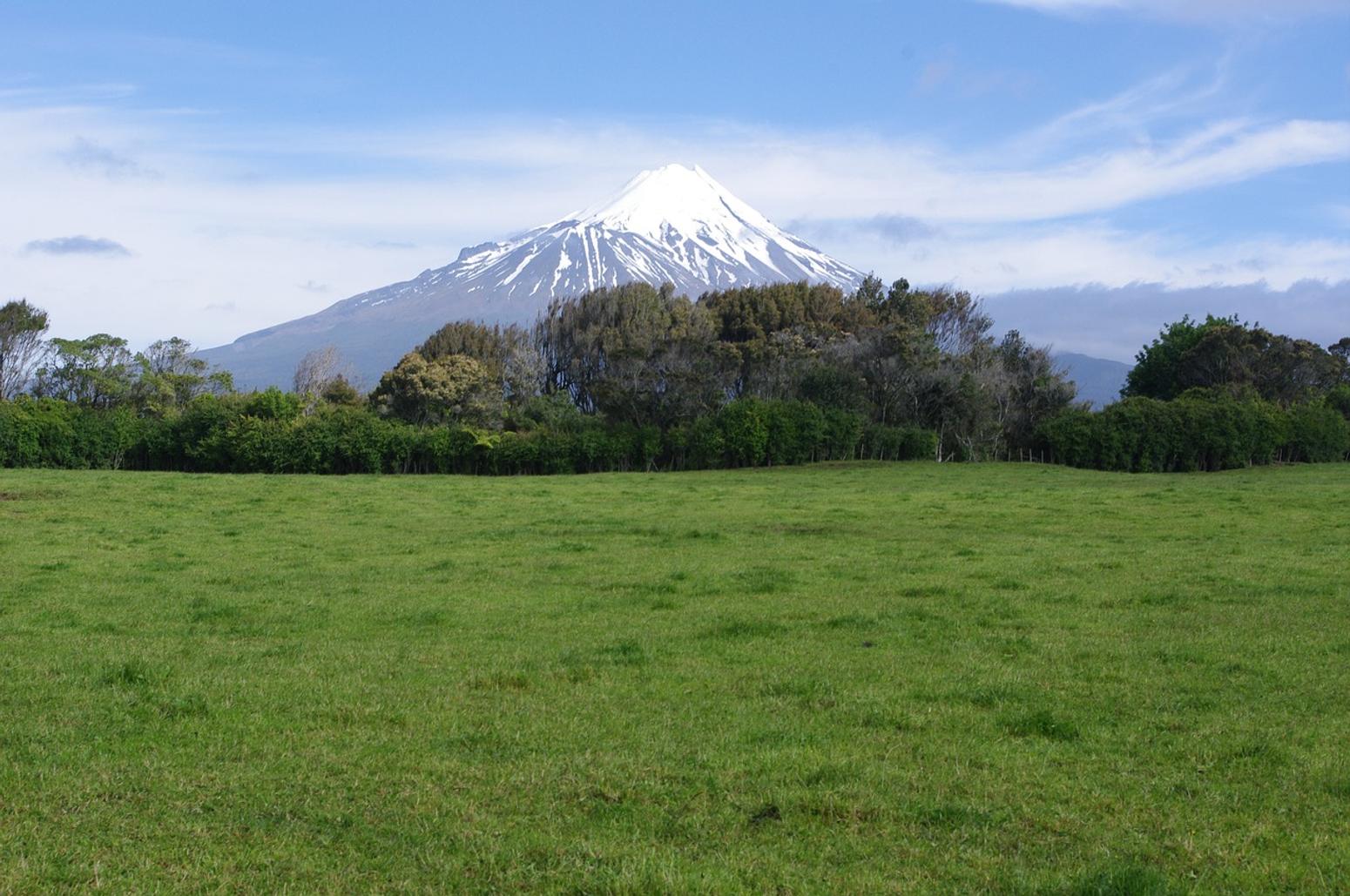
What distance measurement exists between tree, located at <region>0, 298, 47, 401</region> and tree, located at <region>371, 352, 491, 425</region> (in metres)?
26.2

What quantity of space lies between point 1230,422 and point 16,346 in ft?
252

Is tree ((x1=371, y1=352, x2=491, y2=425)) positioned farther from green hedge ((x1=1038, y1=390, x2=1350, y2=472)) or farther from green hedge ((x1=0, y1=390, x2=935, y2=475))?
green hedge ((x1=1038, y1=390, x2=1350, y2=472))

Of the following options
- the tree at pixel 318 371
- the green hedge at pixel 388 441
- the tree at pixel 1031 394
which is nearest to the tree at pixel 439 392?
the green hedge at pixel 388 441

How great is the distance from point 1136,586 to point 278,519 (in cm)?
2038

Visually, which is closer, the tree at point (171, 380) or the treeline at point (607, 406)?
the treeline at point (607, 406)

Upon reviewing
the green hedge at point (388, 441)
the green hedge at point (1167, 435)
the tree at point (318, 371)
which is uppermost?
the tree at point (318, 371)

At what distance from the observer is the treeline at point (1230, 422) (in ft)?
191

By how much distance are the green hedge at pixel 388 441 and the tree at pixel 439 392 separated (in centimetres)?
744

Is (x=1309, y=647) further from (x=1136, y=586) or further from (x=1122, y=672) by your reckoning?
(x=1136, y=586)

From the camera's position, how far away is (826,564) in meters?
18.8

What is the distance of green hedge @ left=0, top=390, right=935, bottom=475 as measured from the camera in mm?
55125

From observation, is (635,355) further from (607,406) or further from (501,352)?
(501,352)

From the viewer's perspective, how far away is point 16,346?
248 ft

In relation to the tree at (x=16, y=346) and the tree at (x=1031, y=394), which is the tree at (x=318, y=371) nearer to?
the tree at (x=16, y=346)
